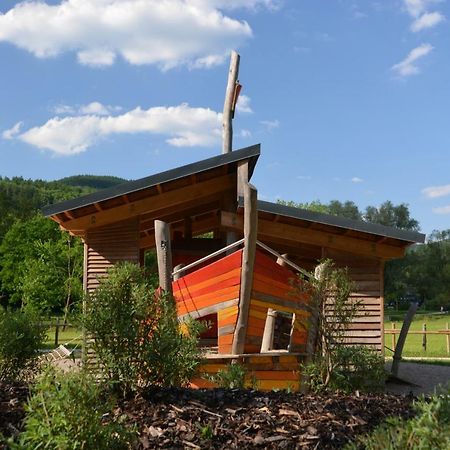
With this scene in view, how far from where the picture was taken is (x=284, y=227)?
11391 millimetres

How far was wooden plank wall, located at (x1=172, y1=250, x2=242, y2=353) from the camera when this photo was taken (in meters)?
8.38

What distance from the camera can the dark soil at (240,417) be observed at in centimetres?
404

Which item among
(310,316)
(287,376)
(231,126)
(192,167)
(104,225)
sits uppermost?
(231,126)

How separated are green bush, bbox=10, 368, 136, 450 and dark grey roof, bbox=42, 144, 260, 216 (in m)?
7.18

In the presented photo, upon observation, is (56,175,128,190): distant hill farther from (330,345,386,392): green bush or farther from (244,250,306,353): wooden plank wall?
(330,345,386,392): green bush

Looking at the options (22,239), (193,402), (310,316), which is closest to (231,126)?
(310,316)

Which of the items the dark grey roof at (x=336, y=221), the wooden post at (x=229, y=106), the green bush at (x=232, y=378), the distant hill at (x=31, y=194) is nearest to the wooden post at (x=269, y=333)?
the dark grey roof at (x=336, y=221)

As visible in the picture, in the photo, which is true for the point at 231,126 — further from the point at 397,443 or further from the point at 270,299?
the point at 397,443

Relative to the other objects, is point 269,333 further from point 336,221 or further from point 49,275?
point 49,275

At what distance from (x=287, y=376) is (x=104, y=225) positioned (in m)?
4.84

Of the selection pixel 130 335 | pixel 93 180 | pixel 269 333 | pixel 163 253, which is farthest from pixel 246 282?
pixel 93 180

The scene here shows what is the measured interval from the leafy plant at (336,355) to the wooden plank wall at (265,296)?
1047 millimetres

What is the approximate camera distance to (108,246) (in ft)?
38.8

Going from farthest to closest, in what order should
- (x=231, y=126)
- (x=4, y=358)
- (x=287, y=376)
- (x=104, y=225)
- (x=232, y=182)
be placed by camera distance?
1. (x=231, y=126)
2. (x=232, y=182)
3. (x=104, y=225)
4. (x=287, y=376)
5. (x=4, y=358)
